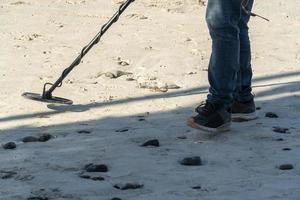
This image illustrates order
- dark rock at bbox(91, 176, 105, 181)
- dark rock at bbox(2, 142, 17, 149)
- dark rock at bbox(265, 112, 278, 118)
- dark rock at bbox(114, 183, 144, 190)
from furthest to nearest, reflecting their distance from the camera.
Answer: dark rock at bbox(265, 112, 278, 118) → dark rock at bbox(2, 142, 17, 149) → dark rock at bbox(91, 176, 105, 181) → dark rock at bbox(114, 183, 144, 190)

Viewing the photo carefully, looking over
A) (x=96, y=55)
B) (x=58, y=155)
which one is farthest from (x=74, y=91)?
(x=58, y=155)

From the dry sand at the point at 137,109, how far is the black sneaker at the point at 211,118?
0.23 feet

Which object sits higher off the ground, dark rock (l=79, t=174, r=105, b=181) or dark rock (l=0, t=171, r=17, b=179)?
dark rock (l=79, t=174, r=105, b=181)

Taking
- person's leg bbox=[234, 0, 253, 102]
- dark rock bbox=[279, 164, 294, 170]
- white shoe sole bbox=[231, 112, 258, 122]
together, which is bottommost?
dark rock bbox=[279, 164, 294, 170]

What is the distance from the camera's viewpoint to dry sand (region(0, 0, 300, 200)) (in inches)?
126

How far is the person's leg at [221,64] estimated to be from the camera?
3.74m

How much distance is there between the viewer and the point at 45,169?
11.1 ft

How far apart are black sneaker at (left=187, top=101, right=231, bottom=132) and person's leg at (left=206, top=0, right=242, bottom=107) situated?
1.6 inches

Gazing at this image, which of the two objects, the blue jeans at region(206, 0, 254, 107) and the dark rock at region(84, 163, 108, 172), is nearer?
the dark rock at region(84, 163, 108, 172)

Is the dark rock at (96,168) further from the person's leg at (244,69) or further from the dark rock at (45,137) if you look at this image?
the person's leg at (244,69)

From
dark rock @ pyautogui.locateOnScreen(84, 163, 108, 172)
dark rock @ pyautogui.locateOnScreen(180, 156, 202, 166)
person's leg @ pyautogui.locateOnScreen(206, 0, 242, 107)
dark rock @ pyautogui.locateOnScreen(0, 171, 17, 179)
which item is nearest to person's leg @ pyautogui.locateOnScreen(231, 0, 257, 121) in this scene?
person's leg @ pyautogui.locateOnScreen(206, 0, 242, 107)

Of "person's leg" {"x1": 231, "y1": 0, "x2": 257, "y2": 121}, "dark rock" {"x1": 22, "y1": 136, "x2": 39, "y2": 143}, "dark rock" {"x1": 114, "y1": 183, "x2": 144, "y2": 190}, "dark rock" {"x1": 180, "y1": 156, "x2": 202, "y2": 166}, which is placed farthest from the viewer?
"person's leg" {"x1": 231, "y1": 0, "x2": 257, "y2": 121}

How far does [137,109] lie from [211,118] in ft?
2.65

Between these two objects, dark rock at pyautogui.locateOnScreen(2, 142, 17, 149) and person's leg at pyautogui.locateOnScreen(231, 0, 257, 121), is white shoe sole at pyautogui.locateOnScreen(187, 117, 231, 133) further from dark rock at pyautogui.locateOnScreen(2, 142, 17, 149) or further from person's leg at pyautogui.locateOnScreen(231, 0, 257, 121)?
dark rock at pyautogui.locateOnScreen(2, 142, 17, 149)
